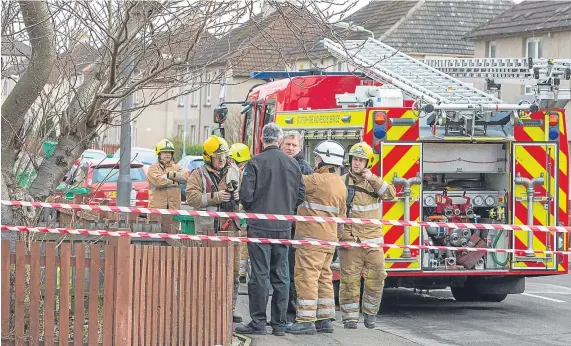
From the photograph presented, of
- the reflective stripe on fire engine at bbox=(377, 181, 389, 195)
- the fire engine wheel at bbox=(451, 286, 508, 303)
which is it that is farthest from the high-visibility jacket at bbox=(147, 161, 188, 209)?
the reflective stripe on fire engine at bbox=(377, 181, 389, 195)

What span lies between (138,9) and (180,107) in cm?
5160

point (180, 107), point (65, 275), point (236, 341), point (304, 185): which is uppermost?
point (180, 107)

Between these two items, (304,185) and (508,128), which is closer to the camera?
(304,185)

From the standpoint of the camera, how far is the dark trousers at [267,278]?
9.76 m

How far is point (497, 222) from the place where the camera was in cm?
1227

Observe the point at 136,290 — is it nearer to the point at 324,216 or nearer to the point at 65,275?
the point at 65,275

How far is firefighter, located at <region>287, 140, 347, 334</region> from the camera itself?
10000mm

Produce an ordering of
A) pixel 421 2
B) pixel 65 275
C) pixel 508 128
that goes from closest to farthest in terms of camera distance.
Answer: pixel 65 275, pixel 508 128, pixel 421 2

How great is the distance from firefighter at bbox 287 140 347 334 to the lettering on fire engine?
2206mm

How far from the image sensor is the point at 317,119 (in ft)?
42.4

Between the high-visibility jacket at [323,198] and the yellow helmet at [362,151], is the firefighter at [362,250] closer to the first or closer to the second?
the yellow helmet at [362,151]

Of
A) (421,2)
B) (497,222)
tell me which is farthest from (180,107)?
(497,222)

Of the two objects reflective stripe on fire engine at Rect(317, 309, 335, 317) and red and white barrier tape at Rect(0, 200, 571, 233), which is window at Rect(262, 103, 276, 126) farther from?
reflective stripe on fire engine at Rect(317, 309, 335, 317)

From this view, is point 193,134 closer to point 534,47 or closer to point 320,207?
point 534,47
